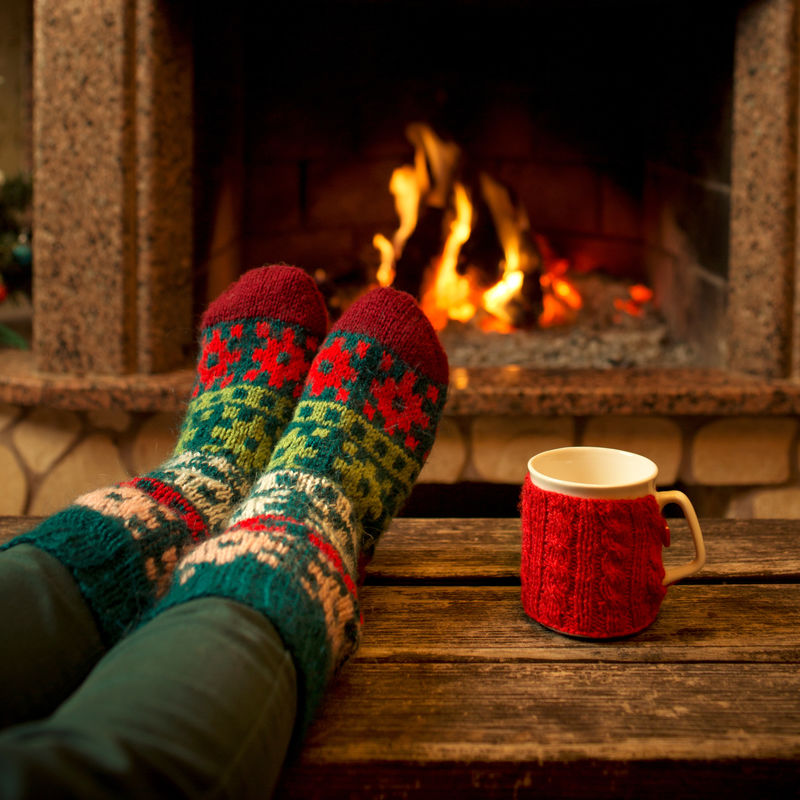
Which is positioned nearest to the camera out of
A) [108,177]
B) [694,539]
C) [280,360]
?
Answer: [694,539]

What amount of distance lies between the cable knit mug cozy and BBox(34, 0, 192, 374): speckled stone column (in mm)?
887

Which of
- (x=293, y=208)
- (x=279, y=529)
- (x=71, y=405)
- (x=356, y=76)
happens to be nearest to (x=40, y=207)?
(x=71, y=405)

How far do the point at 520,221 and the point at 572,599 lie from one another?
1.24 meters

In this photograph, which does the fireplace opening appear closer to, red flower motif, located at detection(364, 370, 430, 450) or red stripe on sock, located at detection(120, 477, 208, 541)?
red flower motif, located at detection(364, 370, 430, 450)

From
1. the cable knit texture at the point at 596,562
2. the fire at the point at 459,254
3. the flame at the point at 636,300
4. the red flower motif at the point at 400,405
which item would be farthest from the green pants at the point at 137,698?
the flame at the point at 636,300

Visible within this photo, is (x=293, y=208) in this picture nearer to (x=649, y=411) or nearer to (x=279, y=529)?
(x=649, y=411)

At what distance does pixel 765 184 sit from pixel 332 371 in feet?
2.80

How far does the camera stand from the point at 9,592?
51cm

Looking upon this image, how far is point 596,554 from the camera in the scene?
0.56 metres

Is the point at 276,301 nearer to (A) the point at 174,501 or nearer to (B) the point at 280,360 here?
(B) the point at 280,360

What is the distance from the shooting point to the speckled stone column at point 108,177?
1260mm

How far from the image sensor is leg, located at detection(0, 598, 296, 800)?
0.34 m

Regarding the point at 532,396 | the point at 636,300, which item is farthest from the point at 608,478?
the point at 636,300

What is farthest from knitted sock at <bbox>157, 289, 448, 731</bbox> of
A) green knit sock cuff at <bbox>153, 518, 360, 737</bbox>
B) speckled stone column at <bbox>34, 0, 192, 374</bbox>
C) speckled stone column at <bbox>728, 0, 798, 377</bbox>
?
speckled stone column at <bbox>728, 0, 798, 377</bbox>
